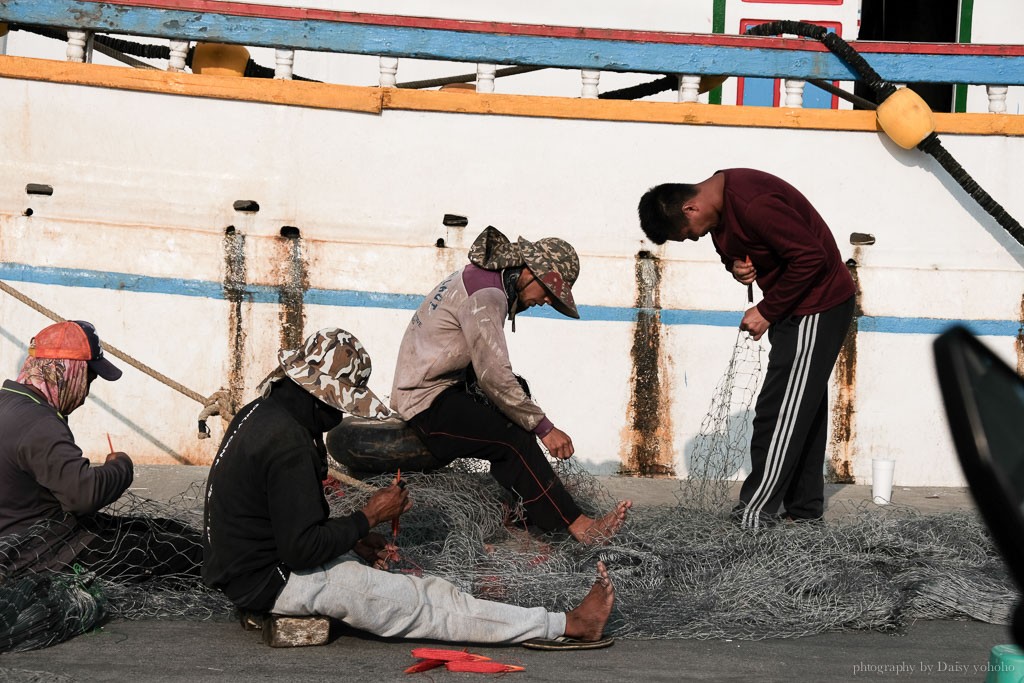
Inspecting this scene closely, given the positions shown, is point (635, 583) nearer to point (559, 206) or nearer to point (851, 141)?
point (559, 206)

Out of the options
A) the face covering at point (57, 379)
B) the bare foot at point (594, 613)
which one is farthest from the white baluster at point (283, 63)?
the bare foot at point (594, 613)

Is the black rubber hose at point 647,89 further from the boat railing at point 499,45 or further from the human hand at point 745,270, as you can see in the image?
the human hand at point 745,270

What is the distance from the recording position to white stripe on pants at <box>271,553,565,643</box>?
3.99 metres

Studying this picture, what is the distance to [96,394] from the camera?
7.24m

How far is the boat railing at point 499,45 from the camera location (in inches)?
291

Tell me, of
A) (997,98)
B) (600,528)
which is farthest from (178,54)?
(997,98)

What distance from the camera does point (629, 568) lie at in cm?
496

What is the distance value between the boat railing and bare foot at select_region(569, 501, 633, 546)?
3397 mm

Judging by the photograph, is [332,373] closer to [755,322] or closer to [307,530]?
[307,530]

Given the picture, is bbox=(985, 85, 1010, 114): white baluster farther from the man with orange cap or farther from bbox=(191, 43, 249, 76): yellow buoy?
the man with orange cap

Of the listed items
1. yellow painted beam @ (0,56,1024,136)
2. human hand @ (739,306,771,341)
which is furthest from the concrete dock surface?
yellow painted beam @ (0,56,1024,136)

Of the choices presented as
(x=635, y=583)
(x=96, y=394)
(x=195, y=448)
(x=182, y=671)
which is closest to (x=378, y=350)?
(x=195, y=448)

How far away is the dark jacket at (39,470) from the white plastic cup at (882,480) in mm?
4256

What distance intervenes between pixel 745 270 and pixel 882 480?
185 cm
